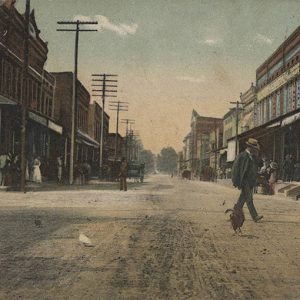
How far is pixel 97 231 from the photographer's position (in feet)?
33.3

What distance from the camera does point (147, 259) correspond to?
289 inches

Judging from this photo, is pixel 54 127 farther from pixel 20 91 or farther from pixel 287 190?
pixel 287 190

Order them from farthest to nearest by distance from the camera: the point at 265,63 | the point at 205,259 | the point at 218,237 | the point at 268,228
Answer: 1. the point at 265,63
2. the point at 268,228
3. the point at 218,237
4. the point at 205,259

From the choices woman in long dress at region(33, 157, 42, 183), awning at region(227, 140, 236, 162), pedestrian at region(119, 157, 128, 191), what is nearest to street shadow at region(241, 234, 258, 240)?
pedestrian at region(119, 157, 128, 191)

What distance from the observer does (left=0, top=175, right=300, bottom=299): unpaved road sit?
5.54m

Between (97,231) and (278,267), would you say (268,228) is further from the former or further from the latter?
(278,267)

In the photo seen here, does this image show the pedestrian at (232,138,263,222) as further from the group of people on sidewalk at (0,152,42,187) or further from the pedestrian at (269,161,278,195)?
the pedestrian at (269,161,278,195)

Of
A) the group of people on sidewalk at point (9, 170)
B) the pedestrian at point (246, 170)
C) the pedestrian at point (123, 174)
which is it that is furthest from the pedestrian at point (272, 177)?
the pedestrian at point (246, 170)

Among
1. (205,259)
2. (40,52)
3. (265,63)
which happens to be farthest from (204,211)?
(265,63)

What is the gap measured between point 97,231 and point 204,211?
5.63 metres

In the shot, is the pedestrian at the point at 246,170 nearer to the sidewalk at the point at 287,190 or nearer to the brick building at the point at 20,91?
the sidewalk at the point at 287,190

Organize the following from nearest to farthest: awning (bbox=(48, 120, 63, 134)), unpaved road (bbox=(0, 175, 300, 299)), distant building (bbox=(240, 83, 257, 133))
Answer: unpaved road (bbox=(0, 175, 300, 299)), awning (bbox=(48, 120, 63, 134)), distant building (bbox=(240, 83, 257, 133))

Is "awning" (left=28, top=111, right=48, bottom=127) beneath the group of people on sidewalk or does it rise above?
above

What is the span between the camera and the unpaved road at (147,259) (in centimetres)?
554
